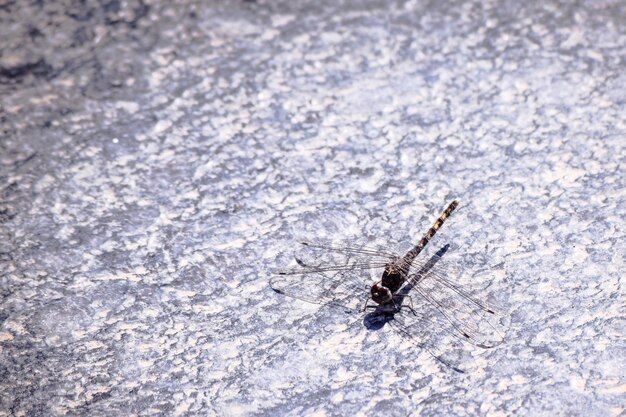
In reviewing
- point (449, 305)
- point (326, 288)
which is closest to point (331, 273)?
point (326, 288)

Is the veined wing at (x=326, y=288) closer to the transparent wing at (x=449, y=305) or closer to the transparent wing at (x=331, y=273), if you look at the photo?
the transparent wing at (x=331, y=273)

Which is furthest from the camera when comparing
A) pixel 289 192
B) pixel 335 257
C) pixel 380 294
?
pixel 289 192

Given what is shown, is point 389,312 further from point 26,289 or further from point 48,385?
point 26,289

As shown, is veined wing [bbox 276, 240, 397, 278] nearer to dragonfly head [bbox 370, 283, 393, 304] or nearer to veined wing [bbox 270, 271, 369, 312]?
veined wing [bbox 270, 271, 369, 312]

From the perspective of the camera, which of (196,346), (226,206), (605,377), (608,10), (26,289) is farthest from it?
(608,10)

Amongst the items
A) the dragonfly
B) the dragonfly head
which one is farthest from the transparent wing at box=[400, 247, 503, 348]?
the dragonfly head

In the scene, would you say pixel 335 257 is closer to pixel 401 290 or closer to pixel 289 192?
pixel 401 290

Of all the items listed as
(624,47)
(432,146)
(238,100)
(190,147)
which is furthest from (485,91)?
(190,147)
